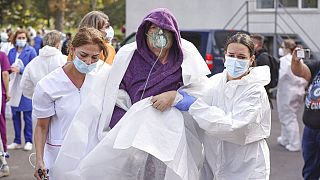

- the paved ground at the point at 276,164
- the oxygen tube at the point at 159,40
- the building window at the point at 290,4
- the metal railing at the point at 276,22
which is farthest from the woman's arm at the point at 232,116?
the building window at the point at 290,4

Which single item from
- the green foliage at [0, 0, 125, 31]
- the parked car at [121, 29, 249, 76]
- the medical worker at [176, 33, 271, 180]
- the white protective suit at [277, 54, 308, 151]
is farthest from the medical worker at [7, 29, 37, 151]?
the green foliage at [0, 0, 125, 31]

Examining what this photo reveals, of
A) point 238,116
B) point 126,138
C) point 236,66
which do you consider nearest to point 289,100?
point 236,66

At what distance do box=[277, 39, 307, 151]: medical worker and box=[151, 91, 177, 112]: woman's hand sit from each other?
5.89m

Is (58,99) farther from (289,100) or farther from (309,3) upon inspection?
(309,3)

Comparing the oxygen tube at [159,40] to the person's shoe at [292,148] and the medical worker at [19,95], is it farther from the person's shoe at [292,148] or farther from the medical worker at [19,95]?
the person's shoe at [292,148]

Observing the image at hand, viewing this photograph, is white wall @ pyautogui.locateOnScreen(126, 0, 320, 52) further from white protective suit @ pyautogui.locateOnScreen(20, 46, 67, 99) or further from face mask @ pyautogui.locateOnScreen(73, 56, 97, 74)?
face mask @ pyautogui.locateOnScreen(73, 56, 97, 74)

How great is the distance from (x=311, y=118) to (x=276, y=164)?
262 cm

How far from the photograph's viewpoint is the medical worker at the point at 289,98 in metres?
8.94

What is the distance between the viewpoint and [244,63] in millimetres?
3645

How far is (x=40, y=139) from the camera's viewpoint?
143 inches

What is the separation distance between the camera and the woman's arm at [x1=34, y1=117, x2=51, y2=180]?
361 cm

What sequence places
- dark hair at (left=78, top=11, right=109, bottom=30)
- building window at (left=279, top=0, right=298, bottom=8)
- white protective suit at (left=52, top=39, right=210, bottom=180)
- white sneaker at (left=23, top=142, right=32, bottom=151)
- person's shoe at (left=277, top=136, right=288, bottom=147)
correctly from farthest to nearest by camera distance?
building window at (left=279, top=0, right=298, bottom=8) < person's shoe at (left=277, top=136, right=288, bottom=147) < white sneaker at (left=23, top=142, right=32, bottom=151) < dark hair at (left=78, top=11, right=109, bottom=30) < white protective suit at (left=52, top=39, right=210, bottom=180)

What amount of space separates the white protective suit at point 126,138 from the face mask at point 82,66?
13 centimetres

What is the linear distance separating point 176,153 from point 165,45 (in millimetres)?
641
